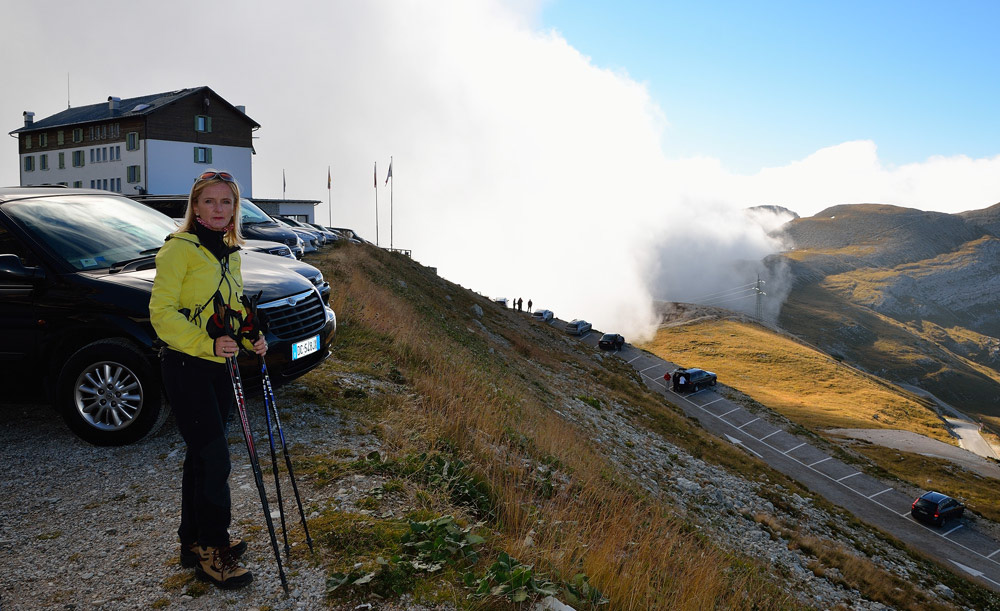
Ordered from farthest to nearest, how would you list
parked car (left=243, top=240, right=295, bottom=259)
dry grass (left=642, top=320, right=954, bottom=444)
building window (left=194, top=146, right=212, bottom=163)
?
dry grass (left=642, top=320, right=954, bottom=444)
building window (left=194, top=146, right=212, bottom=163)
parked car (left=243, top=240, right=295, bottom=259)

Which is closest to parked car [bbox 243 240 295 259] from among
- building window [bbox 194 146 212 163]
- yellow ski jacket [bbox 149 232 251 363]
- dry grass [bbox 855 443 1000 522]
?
yellow ski jacket [bbox 149 232 251 363]

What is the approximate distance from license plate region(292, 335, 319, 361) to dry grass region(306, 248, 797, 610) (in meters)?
1.40

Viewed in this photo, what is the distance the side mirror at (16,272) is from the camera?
18.8 feet

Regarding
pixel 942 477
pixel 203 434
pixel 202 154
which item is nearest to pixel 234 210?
pixel 203 434

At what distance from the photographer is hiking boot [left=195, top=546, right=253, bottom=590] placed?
404 cm

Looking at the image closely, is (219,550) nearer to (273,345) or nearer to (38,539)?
(38,539)

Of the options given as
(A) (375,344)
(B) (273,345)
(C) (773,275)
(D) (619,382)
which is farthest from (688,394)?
(C) (773,275)

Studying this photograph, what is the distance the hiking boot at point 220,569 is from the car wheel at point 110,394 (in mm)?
2577

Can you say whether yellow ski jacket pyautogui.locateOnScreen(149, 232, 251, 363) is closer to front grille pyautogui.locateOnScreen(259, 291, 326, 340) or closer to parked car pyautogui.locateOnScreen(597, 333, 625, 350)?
front grille pyautogui.locateOnScreen(259, 291, 326, 340)

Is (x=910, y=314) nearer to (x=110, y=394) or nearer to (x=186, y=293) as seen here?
(x=110, y=394)

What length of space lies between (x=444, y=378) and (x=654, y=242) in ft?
619

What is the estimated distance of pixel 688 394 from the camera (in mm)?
45875

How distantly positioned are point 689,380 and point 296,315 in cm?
4327

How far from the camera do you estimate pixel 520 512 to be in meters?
5.68
